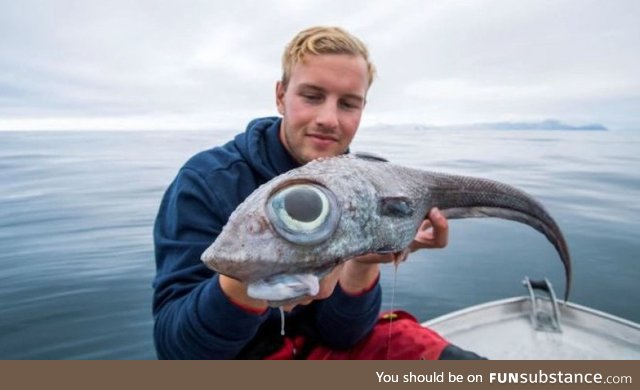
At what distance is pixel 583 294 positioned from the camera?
9.62 meters

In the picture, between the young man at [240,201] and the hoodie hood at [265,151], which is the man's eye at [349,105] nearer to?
the young man at [240,201]

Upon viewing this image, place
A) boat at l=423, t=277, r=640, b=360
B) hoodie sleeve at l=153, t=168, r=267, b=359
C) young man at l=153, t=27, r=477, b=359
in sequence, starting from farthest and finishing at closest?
1. boat at l=423, t=277, r=640, b=360
2. young man at l=153, t=27, r=477, b=359
3. hoodie sleeve at l=153, t=168, r=267, b=359

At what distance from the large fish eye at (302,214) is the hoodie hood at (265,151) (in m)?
1.95

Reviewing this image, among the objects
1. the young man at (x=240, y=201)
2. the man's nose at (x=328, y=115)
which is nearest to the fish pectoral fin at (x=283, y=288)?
the young man at (x=240, y=201)

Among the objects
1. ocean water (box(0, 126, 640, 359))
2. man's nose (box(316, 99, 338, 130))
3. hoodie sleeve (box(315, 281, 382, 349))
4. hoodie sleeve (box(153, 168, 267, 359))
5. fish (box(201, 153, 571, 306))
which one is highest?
man's nose (box(316, 99, 338, 130))

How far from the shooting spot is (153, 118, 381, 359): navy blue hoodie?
2.59 m

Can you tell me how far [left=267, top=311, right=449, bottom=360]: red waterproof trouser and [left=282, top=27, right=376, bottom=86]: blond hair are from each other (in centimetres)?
245

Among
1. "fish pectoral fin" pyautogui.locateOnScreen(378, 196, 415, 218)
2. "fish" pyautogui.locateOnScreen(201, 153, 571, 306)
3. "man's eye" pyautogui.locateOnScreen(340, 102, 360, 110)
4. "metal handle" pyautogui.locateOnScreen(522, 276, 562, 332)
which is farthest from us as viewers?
"metal handle" pyautogui.locateOnScreen(522, 276, 562, 332)

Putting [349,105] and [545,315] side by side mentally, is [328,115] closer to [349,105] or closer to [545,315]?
[349,105]

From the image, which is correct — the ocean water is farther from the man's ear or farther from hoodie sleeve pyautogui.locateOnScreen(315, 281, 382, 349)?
the man's ear

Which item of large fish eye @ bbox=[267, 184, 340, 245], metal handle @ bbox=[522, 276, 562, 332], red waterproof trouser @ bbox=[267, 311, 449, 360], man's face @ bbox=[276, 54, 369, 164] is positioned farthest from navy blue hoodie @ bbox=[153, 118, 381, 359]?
metal handle @ bbox=[522, 276, 562, 332]

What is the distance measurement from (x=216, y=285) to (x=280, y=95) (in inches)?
80.6

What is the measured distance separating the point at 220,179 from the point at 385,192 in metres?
1.73
